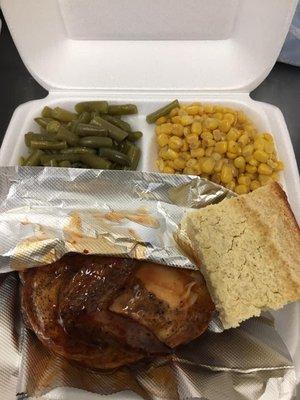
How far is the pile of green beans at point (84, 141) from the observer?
64.6 inches

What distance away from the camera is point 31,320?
3.52 ft

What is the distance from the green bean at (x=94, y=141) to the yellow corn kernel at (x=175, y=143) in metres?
0.24

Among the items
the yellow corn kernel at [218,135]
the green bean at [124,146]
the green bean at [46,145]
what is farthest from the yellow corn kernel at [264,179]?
the green bean at [46,145]

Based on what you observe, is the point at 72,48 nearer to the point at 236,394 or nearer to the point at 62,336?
the point at 62,336

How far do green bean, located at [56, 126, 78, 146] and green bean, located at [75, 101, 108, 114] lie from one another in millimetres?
144

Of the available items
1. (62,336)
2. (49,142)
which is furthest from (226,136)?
(62,336)

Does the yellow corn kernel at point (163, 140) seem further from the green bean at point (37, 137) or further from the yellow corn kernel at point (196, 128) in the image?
the green bean at point (37, 137)

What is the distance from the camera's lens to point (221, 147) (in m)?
1.63

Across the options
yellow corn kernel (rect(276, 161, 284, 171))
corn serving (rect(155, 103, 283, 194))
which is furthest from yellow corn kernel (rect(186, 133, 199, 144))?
yellow corn kernel (rect(276, 161, 284, 171))

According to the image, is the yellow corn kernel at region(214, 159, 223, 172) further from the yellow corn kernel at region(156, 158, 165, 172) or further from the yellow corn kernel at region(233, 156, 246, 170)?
the yellow corn kernel at region(156, 158, 165, 172)

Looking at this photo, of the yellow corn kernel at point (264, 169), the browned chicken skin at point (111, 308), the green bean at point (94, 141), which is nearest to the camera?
the browned chicken skin at point (111, 308)

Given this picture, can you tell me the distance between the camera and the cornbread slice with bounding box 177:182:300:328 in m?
1.12

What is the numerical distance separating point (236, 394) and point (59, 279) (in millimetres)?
515

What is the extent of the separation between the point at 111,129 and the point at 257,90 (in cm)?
104
